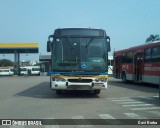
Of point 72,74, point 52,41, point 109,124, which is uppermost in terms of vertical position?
point 52,41

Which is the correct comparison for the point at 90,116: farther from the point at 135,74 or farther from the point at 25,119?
the point at 135,74

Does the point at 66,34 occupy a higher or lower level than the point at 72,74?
higher

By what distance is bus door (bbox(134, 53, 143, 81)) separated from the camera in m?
26.1

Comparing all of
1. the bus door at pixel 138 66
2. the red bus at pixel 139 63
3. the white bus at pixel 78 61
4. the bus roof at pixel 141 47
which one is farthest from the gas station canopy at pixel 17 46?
the white bus at pixel 78 61

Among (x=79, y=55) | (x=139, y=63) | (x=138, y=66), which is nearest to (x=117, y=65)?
(x=138, y=66)

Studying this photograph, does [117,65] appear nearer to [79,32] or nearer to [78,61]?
[79,32]

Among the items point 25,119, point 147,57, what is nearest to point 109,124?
point 25,119

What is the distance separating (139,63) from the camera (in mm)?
26328

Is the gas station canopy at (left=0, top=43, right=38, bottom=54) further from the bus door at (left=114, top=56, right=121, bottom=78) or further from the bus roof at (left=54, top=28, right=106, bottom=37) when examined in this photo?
the bus roof at (left=54, top=28, right=106, bottom=37)

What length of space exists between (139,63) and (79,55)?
10.5m

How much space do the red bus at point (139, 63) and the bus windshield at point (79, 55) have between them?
269 inches

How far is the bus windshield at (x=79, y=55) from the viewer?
16656mm

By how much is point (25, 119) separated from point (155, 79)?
14082 millimetres

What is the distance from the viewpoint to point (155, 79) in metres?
23.0
